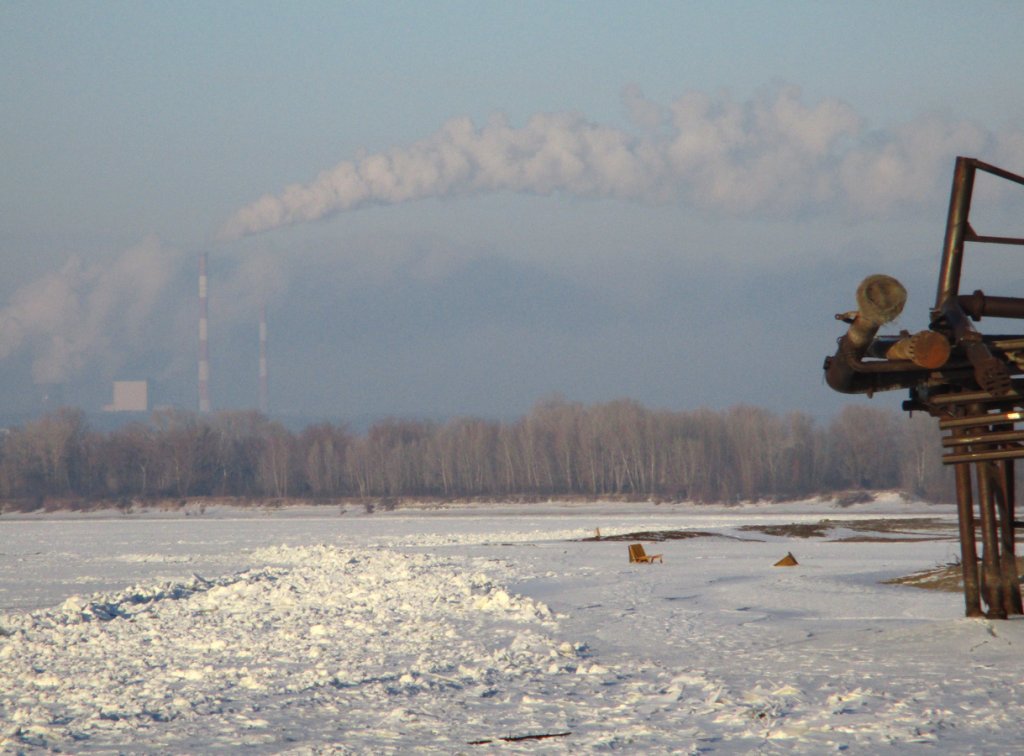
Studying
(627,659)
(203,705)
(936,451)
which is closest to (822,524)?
(627,659)

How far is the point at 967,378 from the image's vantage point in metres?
9.20

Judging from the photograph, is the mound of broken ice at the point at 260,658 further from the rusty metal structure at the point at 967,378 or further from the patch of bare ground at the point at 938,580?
the patch of bare ground at the point at 938,580

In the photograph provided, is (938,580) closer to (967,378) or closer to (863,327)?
(967,378)

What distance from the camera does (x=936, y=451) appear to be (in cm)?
9588

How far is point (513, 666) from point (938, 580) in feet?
29.5

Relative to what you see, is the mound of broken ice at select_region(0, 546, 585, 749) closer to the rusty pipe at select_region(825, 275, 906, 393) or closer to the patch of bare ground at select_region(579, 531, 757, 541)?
the rusty pipe at select_region(825, 275, 906, 393)

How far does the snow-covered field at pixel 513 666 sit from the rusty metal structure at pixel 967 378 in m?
0.73

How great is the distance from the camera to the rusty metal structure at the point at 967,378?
844 centimetres

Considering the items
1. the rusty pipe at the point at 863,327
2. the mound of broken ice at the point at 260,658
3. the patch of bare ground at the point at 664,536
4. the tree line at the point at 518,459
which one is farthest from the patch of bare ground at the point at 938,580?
the tree line at the point at 518,459

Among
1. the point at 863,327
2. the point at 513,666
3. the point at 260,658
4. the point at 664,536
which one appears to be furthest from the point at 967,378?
the point at 664,536

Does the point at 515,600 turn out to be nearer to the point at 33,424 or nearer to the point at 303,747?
the point at 303,747

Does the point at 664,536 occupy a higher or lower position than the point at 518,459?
lower

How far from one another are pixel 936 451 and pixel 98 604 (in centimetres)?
8816

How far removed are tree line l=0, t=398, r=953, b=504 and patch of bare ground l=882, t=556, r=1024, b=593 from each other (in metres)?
81.4
